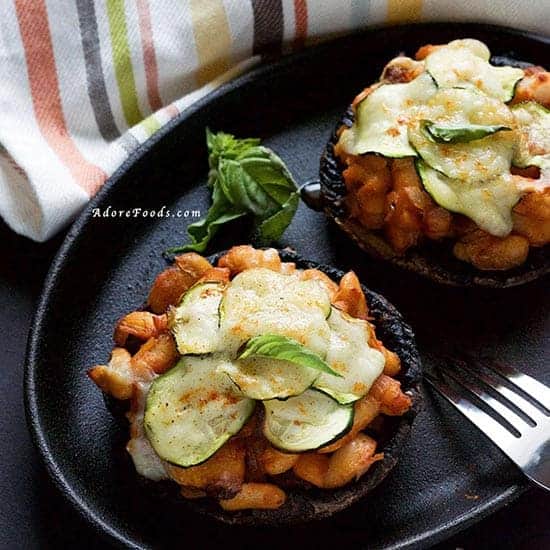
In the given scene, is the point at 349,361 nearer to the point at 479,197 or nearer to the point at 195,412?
the point at 195,412

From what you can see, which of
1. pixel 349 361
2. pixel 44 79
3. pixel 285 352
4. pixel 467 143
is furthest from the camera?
pixel 44 79

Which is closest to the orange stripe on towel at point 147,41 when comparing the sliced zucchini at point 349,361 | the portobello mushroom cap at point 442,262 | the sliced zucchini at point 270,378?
the portobello mushroom cap at point 442,262

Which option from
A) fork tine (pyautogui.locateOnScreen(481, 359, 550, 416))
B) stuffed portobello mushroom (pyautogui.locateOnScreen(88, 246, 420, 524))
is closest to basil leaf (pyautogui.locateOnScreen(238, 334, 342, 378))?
stuffed portobello mushroom (pyautogui.locateOnScreen(88, 246, 420, 524))

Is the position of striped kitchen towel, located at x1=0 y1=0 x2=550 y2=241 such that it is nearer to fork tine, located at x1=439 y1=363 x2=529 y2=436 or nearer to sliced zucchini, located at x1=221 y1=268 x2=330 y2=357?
sliced zucchini, located at x1=221 y1=268 x2=330 y2=357

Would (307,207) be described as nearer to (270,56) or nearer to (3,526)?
(270,56)

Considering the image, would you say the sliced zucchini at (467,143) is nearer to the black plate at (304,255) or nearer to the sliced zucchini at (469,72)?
the sliced zucchini at (469,72)

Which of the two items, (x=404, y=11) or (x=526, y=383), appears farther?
(x=404, y=11)

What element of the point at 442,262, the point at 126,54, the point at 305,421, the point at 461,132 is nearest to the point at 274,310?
the point at 305,421
